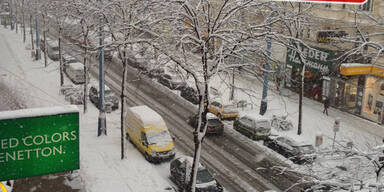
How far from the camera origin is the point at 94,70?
4084 centimetres

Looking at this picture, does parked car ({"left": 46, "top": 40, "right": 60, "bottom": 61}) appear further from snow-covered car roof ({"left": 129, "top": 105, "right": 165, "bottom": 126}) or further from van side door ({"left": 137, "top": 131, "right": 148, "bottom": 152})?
van side door ({"left": 137, "top": 131, "right": 148, "bottom": 152})

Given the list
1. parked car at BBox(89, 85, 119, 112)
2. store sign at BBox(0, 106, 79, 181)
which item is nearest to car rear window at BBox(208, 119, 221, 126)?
parked car at BBox(89, 85, 119, 112)

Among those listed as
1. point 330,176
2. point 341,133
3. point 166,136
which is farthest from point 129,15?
point 341,133

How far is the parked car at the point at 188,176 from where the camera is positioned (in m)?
17.7

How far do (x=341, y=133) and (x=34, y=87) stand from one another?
77.8 ft

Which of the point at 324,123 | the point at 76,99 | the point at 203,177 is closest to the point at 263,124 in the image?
the point at 324,123

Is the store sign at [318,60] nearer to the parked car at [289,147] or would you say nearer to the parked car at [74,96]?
the parked car at [289,147]

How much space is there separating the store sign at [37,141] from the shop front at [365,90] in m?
24.2

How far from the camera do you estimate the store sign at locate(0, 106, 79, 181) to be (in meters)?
5.84

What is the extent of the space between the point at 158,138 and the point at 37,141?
1540 cm

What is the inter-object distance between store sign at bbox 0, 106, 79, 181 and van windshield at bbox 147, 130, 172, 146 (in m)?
14.7

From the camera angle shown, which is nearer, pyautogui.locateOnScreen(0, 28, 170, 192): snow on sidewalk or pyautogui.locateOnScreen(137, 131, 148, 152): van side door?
pyautogui.locateOnScreen(0, 28, 170, 192): snow on sidewalk

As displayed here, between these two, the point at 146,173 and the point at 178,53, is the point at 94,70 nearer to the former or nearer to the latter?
the point at 146,173

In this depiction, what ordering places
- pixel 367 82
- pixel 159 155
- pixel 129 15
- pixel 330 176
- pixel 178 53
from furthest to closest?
pixel 367 82 < pixel 159 155 < pixel 129 15 < pixel 178 53 < pixel 330 176
